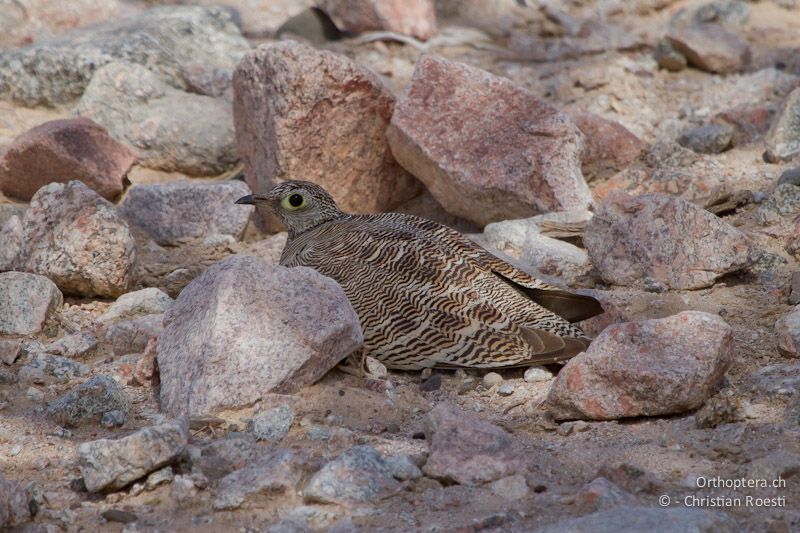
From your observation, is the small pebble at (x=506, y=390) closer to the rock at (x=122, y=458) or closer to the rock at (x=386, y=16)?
the rock at (x=122, y=458)

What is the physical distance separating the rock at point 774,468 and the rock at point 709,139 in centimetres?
419

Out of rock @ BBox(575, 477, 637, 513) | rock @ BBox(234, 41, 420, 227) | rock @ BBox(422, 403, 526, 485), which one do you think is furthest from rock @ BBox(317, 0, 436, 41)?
rock @ BBox(575, 477, 637, 513)

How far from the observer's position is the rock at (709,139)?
7.53m

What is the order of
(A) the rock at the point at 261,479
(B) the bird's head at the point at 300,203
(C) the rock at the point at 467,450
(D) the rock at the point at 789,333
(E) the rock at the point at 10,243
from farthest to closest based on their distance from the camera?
(B) the bird's head at the point at 300,203 → (E) the rock at the point at 10,243 → (D) the rock at the point at 789,333 → (C) the rock at the point at 467,450 → (A) the rock at the point at 261,479

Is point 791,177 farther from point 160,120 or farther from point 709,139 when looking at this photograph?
point 160,120

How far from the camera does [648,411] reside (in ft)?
14.0

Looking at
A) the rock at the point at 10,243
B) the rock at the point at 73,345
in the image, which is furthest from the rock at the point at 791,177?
the rock at the point at 10,243

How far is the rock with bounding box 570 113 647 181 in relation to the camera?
7480mm

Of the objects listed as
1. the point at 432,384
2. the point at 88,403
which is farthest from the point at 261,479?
the point at 432,384

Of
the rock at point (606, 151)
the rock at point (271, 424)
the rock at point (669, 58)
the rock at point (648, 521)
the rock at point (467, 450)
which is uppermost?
the rock at point (669, 58)

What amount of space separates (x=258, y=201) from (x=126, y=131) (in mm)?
2270

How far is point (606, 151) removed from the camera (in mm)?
7504

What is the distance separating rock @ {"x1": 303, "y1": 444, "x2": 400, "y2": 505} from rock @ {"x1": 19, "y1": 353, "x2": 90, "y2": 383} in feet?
5.78

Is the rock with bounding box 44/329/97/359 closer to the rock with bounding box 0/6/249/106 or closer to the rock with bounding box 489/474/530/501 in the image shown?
the rock with bounding box 489/474/530/501
